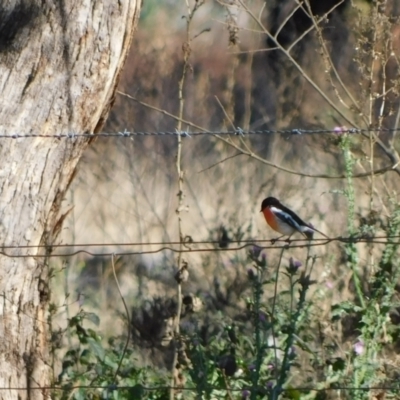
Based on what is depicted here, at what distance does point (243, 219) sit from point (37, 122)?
272 centimetres

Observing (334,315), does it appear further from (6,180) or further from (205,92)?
(205,92)

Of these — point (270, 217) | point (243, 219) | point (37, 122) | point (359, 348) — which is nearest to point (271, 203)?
point (270, 217)

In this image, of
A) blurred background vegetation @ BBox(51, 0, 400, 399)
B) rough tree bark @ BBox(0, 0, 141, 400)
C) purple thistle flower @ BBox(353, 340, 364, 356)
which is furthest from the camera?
blurred background vegetation @ BBox(51, 0, 400, 399)

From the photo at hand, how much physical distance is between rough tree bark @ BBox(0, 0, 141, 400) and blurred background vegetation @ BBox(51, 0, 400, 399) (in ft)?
1.61

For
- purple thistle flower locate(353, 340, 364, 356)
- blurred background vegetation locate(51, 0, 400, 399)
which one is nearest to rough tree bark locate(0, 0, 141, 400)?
blurred background vegetation locate(51, 0, 400, 399)

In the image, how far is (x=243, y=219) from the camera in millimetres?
6188

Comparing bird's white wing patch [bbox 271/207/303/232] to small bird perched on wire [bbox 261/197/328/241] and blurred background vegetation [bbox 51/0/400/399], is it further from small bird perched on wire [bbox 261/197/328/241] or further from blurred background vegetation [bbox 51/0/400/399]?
blurred background vegetation [bbox 51/0/400/399]

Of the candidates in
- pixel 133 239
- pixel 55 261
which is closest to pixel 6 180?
pixel 55 261

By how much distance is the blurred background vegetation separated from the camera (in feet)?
14.4

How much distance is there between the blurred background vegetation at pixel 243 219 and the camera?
4.39 metres

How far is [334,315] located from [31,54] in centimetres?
184

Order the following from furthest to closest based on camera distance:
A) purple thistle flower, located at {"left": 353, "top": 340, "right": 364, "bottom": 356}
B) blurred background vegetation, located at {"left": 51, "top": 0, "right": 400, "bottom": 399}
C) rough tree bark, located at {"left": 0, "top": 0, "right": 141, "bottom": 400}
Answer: blurred background vegetation, located at {"left": 51, "top": 0, "right": 400, "bottom": 399}
purple thistle flower, located at {"left": 353, "top": 340, "right": 364, "bottom": 356}
rough tree bark, located at {"left": 0, "top": 0, "right": 141, "bottom": 400}

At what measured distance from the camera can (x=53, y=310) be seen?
4398 mm

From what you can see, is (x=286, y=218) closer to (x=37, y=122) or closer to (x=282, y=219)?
(x=282, y=219)
